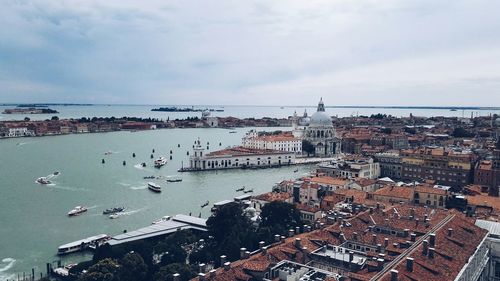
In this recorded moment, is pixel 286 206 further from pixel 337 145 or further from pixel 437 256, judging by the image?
pixel 337 145

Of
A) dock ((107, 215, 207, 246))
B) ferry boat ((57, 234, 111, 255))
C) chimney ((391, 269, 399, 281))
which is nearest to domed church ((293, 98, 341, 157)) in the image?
dock ((107, 215, 207, 246))

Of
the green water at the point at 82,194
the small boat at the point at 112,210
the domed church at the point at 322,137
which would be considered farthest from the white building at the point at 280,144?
the small boat at the point at 112,210

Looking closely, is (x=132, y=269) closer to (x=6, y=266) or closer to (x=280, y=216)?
(x=6, y=266)

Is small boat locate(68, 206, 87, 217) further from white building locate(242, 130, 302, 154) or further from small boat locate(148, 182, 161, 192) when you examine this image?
white building locate(242, 130, 302, 154)

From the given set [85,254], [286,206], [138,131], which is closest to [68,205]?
[85,254]

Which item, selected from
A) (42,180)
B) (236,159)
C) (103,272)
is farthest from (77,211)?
(236,159)
